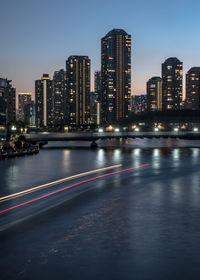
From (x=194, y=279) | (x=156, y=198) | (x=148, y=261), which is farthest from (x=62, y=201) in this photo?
(x=194, y=279)

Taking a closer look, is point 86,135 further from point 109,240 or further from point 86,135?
point 109,240

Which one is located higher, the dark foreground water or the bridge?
the bridge

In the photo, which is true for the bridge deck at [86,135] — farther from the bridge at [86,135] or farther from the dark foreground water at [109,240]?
the dark foreground water at [109,240]

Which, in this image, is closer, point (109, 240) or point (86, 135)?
point (109, 240)

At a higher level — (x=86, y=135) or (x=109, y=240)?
(x=86, y=135)

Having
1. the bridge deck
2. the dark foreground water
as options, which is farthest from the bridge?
the dark foreground water

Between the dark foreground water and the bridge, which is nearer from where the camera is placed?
the dark foreground water

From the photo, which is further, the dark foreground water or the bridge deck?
the bridge deck

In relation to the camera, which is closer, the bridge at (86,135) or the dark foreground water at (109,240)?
the dark foreground water at (109,240)

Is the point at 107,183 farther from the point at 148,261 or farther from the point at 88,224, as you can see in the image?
the point at 148,261

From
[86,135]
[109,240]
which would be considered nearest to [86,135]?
[86,135]

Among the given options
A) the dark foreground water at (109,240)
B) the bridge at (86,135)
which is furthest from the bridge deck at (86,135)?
the dark foreground water at (109,240)

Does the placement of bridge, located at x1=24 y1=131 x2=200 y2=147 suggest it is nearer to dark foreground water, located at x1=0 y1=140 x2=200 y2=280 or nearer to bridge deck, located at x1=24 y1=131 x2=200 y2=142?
bridge deck, located at x1=24 y1=131 x2=200 y2=142

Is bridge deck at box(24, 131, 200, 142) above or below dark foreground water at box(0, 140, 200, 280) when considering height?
above
